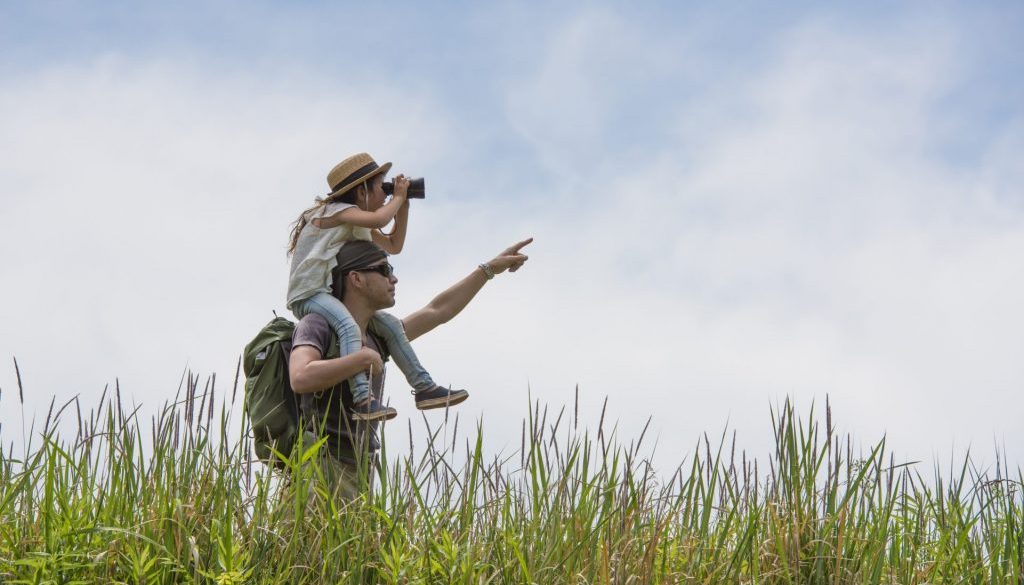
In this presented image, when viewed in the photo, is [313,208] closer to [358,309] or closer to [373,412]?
[358,309]

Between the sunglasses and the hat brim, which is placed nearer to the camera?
the sunglasses

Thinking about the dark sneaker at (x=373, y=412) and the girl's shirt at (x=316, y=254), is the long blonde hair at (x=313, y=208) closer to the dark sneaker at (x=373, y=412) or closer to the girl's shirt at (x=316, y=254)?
the girl's shirt at (x=316, y=254)

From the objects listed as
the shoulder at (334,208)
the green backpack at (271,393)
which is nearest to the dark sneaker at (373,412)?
the green backpack at (271,393)

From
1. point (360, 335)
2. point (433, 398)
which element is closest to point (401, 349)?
point (433, 398)

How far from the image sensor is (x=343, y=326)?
16.4 ft

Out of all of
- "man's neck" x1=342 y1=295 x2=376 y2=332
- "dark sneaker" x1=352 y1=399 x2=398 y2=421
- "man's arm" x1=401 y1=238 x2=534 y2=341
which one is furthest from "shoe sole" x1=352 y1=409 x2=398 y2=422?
"man's arm" x1=401 y1=238 x2=534 y2=341

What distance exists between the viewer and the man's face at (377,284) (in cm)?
515

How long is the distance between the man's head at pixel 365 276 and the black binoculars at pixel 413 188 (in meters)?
0.50

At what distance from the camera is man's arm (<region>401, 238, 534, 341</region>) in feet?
18.3

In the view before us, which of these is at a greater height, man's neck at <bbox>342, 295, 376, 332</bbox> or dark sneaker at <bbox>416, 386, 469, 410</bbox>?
man's neck at <bbox>342, 295, 376, 332</bbox>

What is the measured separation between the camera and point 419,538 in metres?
4.41

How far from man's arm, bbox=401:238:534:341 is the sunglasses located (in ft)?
1.31

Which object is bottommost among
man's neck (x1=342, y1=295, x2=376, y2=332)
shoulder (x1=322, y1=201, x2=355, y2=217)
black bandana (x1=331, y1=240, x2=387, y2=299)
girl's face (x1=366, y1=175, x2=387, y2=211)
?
man's neck (x1=342, y1=295, x2=376, y2=332)

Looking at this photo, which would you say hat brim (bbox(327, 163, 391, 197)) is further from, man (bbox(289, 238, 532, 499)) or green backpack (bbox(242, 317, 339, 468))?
green backpack (bbox(242, 317, 339, 468))
